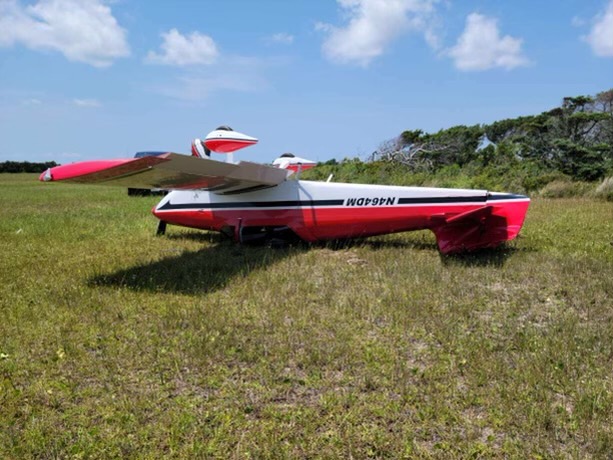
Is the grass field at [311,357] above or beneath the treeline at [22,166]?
beneath

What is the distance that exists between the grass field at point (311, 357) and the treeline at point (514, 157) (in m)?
13.9

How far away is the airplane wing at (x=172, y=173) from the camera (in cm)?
609

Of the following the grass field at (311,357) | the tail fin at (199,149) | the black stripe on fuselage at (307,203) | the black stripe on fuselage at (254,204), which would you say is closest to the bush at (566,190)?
the grass field at (311,357)

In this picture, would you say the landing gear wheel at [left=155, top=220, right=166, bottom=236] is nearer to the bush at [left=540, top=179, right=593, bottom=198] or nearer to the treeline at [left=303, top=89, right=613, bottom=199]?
the treeline at [left=303, top=89, right=613, bottom=199]

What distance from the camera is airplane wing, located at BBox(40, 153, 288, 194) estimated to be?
609 centimetres

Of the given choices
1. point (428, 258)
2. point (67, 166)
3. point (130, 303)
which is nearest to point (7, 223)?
point (67, 166)

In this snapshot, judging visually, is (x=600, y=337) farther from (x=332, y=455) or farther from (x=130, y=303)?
(x=130, y=303)

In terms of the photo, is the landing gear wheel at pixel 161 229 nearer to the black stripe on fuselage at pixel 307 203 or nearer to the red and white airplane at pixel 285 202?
the red and white airplane at pixel 285 202

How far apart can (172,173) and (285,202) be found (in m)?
2.73

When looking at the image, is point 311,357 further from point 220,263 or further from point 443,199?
point 443,199

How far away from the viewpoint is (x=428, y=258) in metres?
7.95

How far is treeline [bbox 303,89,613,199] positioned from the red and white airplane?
41.3ft

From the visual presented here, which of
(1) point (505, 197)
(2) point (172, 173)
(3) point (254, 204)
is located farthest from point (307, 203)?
(1) point (505, 197)

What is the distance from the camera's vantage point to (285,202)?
30.6 feet
